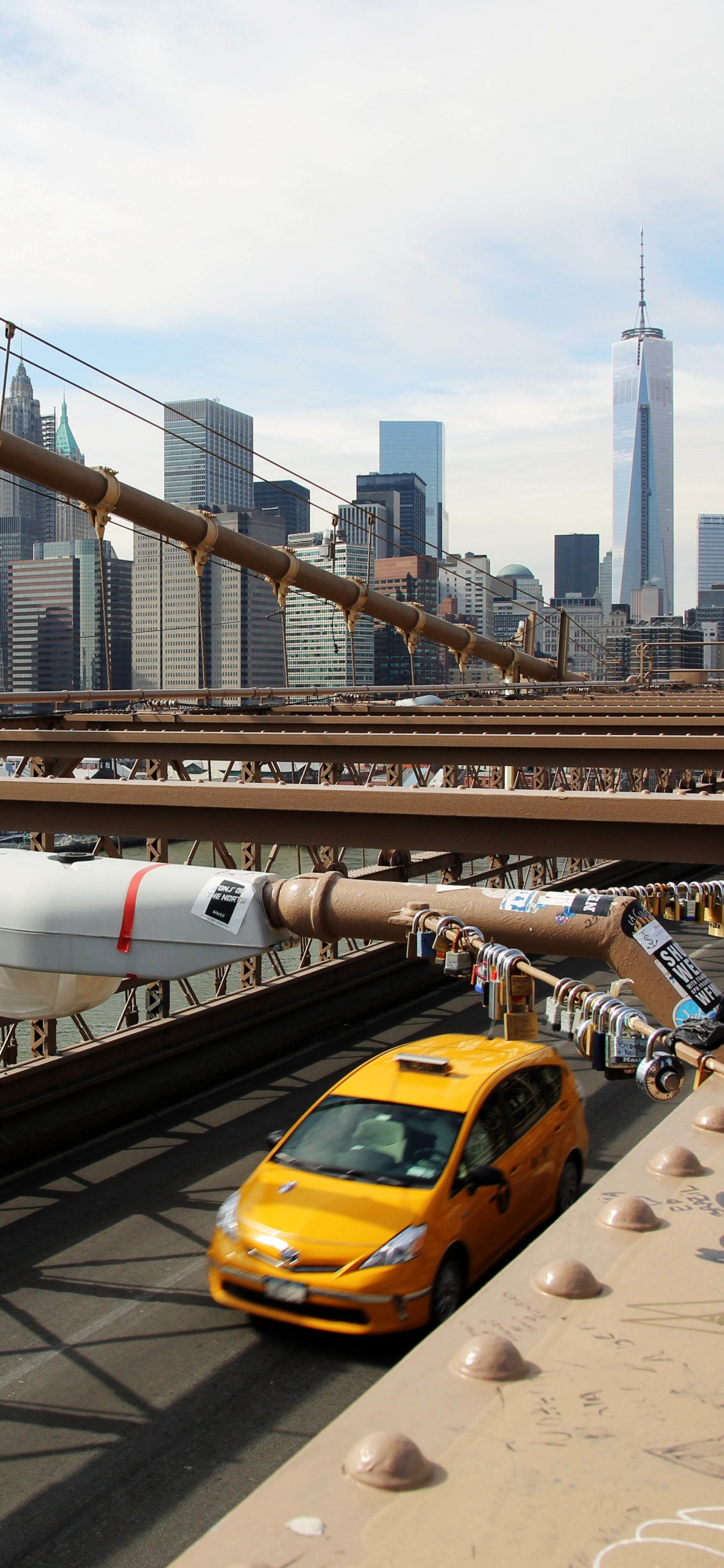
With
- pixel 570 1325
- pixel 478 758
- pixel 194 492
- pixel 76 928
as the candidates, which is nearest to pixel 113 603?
pixel 478 758

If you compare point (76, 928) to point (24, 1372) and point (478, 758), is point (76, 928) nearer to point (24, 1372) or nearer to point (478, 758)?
point (24, 1372)

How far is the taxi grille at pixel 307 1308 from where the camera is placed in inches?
288

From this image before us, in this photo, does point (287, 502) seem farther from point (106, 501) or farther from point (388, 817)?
point (388, 817)

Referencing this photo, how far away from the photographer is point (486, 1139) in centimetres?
832

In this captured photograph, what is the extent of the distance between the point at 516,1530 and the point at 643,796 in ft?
17.8

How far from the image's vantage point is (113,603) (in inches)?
1551

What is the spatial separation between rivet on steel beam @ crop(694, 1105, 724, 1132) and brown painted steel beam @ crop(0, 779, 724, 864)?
3.50m

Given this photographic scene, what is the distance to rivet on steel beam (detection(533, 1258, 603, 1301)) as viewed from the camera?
2.16 m

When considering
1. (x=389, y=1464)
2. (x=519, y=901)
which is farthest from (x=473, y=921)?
(x=389, y=1464)

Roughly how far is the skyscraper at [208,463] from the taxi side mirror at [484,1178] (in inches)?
4292

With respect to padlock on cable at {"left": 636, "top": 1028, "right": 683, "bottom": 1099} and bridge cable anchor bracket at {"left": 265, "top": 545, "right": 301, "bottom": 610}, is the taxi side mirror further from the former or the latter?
bridge cable anchor bracket at {"left": 265, "top": 545, "right": 301, "bottom": 610}

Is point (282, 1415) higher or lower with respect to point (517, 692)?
lower

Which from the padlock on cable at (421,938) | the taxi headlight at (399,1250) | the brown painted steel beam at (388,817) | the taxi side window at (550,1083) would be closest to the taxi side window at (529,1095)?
the taxi side window at (550,1083)

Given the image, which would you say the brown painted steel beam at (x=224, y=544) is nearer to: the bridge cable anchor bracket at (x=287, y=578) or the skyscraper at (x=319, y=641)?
the bridge cable anchor bracket at (x=287, y=578)
